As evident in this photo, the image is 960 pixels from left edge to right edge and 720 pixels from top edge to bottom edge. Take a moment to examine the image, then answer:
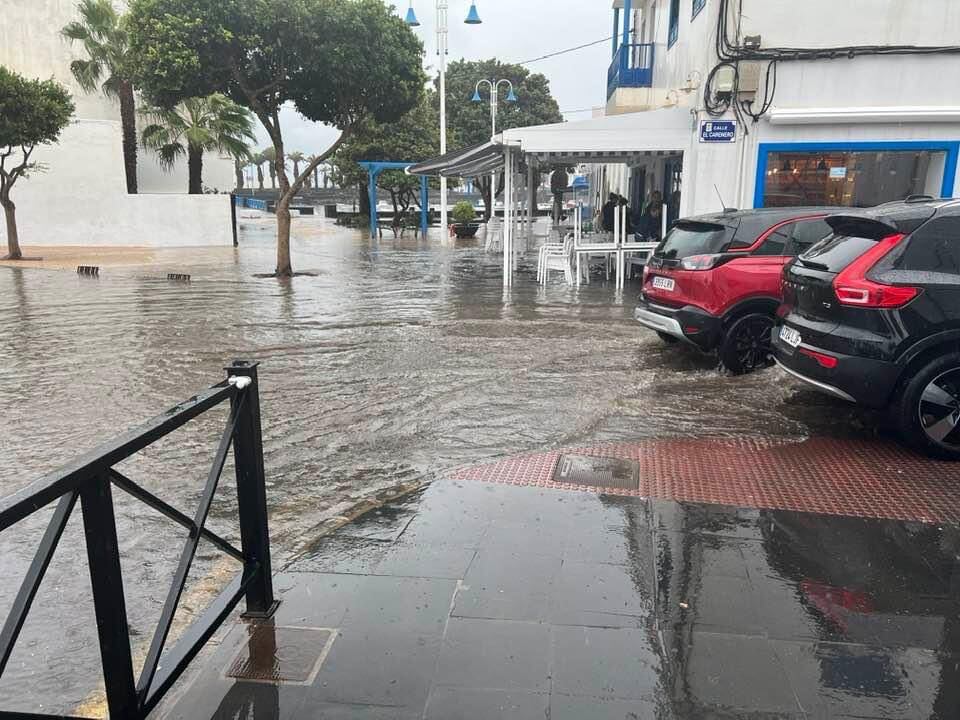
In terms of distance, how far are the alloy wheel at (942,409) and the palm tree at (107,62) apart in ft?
78.2

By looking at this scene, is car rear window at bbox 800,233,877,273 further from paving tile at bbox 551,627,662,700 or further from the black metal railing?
the black metal railing

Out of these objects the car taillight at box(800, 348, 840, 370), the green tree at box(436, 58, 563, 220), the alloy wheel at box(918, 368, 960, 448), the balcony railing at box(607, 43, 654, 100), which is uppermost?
the green tree at box(436, 58, 563, 220)

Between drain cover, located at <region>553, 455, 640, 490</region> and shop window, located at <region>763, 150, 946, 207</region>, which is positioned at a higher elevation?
shop window, located at <region>763, 150, 946, 207</region>

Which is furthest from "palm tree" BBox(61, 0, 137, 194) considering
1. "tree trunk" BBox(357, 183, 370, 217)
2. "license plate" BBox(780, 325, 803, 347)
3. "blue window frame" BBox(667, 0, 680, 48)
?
"license plate" BBox(780, 325, 803, 347)

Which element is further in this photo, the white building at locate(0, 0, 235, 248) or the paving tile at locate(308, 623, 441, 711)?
the white building at locate(0, 0, 235, 248)

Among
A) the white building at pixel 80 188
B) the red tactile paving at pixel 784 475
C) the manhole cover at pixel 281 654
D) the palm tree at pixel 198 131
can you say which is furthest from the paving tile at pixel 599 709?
the palm tree at pixel 198 131

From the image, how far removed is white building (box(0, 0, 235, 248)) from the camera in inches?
957

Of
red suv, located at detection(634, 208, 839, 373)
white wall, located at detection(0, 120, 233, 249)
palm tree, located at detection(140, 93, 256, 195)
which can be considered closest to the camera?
red suv, located at detection(634, 208, 839, 373)

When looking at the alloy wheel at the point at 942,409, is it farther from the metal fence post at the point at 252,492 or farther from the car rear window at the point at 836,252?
the metal fence post at the point at 252,492

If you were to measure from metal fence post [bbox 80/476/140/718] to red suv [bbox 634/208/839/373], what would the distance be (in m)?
6.35

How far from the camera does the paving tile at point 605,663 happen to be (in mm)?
2754

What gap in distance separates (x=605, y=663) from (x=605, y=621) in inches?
11.9

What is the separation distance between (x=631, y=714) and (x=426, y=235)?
30.6 m

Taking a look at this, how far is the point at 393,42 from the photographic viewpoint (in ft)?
50.9
